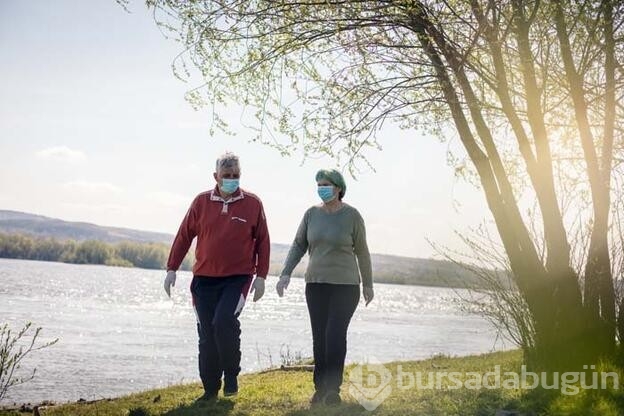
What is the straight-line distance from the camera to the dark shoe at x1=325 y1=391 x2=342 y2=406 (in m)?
7.08

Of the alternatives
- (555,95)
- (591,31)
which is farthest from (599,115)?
(591,31)

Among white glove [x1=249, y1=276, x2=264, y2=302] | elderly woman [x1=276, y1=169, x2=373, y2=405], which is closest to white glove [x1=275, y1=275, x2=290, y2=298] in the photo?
elderly woman [x1=276, y1=169, x2=373, y2=405]

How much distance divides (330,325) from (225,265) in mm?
1314

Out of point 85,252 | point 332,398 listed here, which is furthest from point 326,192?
point 85,252

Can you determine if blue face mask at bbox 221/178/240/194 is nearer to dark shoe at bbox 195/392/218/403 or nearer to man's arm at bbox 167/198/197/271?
man's arm at bbox 167/198/197/271

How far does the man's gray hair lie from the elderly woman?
94 centimetres

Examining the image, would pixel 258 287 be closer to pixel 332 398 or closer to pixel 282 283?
pixel 282 283

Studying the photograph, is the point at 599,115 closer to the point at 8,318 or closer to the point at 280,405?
the point at 280,405

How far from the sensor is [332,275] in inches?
284

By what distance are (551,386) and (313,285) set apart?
2.68m

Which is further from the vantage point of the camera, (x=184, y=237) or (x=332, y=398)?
(x=184, y=237)

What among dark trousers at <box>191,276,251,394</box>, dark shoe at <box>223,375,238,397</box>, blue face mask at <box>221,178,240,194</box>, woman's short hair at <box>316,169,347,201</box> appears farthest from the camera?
dark shoe at <box>223,375,238,397</box>

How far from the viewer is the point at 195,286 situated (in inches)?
304

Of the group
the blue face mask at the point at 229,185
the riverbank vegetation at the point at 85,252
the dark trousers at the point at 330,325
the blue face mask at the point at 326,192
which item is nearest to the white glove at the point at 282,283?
the dark trousers at the point at 330,325
